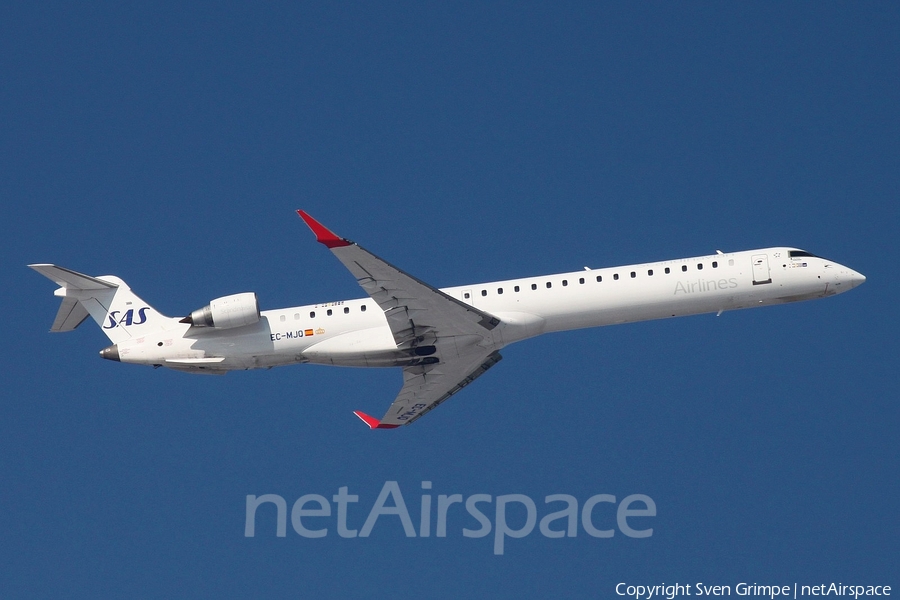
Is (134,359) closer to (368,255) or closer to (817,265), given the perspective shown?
(368,255)

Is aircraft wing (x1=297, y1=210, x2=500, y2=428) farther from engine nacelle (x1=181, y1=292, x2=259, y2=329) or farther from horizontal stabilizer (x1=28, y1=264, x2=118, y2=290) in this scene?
horizontal stabilizer (x1=28, y1=264, x2=118, y2=290)

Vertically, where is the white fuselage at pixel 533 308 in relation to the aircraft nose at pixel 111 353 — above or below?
above

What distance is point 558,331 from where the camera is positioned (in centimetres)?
3178

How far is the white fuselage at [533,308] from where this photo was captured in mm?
31234

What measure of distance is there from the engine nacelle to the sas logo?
8.47 ft

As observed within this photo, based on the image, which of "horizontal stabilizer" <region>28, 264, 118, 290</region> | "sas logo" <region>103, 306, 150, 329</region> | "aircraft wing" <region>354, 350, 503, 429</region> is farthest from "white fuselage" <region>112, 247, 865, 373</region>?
"horizontal stabilizer" <region>28, 264, 118, 290</region>

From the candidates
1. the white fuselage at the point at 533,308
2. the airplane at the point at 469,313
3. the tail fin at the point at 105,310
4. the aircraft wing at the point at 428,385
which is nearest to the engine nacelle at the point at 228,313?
the airplane at the point at 469,313

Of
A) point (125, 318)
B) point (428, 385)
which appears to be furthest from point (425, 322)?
Result: point (125, 318)

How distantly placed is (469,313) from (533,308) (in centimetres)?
197

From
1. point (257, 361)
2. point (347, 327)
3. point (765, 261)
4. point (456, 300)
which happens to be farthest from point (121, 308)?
point (765, 261)

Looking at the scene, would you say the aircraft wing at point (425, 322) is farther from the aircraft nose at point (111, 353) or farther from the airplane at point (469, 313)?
the aircraft nose at point (111, 353)

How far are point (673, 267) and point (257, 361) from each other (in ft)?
40.4

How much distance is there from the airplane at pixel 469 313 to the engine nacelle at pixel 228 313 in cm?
3

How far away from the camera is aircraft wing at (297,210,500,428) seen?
94.8 feet
